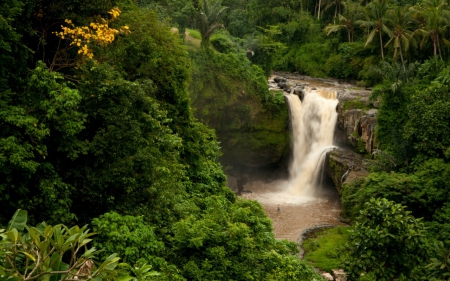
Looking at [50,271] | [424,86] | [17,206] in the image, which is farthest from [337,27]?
[50,271]

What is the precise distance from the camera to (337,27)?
34.2 meters

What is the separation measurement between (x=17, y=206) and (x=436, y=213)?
1347 cm

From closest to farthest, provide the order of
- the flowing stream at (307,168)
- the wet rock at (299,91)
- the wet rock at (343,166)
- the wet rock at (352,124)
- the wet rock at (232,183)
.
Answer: the wet rock at (343,166)
the flowing stream at (307,168)
the wet rock at (352,124)
the wet rock at (232,183)
the wet rock at (299,91)

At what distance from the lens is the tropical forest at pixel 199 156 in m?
6.96

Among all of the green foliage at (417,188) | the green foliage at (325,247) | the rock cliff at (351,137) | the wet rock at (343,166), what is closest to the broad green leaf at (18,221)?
the green foliage at (325,247)

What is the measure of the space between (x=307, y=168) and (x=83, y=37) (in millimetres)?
17244

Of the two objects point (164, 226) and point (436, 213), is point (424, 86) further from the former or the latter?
point (164, 226)

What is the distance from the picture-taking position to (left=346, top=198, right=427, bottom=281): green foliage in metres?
9.55

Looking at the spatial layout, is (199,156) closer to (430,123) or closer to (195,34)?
(430,123)

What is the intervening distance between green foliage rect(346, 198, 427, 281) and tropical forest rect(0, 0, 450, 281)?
4cm

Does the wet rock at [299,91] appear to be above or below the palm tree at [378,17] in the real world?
below

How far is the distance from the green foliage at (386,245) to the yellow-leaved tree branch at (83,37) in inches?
277

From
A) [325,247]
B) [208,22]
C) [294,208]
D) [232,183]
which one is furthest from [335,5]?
[325,247]

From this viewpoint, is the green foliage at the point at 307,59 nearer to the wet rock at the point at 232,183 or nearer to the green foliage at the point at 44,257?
the wet rock at the point at 232,183
